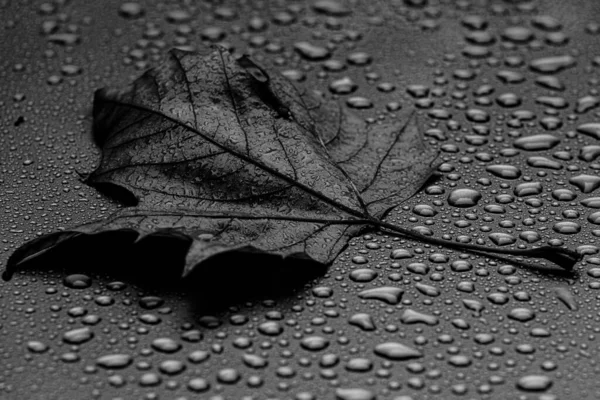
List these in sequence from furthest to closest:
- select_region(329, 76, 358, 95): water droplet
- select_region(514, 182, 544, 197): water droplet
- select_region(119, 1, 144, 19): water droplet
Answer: select_region(119, 1, 144, 19): water droplet, select_region(329, 76, 358, 95): water droplet, select_region(514, 182, 544, 197): water droplet

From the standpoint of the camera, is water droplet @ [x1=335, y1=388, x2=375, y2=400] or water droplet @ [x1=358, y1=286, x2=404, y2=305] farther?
water droplet @ [x1=358, y1=286, x2=404, y2=305]

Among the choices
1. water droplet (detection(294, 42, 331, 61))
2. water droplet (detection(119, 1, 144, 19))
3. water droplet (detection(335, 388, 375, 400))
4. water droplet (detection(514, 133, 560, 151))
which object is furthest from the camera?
water droplet (detection(119, 1, 144, 19))

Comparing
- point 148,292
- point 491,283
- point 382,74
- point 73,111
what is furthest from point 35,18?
point 491,283

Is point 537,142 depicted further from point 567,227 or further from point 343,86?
point 343,86

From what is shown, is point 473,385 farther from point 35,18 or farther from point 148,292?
point 35,18

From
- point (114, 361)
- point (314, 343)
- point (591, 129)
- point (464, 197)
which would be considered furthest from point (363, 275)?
point (591, 129)

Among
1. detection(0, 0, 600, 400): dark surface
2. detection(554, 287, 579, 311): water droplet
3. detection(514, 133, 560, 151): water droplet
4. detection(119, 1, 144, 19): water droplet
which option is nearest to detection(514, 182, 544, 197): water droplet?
detection(0, 0, 600, 400): dark surface

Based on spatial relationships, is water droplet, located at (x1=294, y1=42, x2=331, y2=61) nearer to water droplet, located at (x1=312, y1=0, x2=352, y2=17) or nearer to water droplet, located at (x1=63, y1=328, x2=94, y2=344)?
water droplet, located at (x1=312, y1=0, x2=352, y2=17)

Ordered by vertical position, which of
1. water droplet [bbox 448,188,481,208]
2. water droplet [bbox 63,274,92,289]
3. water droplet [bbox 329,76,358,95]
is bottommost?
water droplet [bbox 63,274,92,289]
